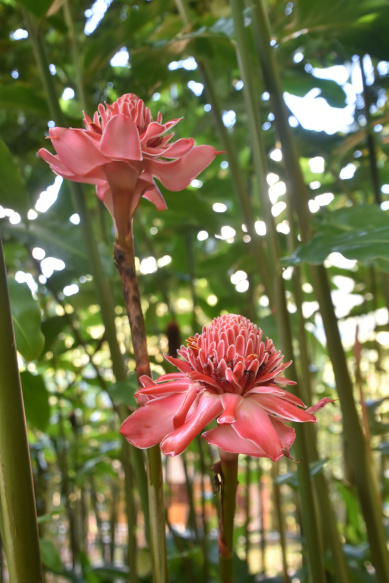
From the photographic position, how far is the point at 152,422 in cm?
22

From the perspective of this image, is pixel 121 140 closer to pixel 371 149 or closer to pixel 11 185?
pixel 11 185

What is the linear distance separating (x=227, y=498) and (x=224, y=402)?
0.05 metres

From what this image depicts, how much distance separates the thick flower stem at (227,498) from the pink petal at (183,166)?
5.3 inches

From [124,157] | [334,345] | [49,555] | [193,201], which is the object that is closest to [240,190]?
[193,201]

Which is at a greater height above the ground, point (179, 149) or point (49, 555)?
point (179, 149)

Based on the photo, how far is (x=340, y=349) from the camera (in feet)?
1.29

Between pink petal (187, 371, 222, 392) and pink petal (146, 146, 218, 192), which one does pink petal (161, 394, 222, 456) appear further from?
pink petal (146, 146, 218, 192)

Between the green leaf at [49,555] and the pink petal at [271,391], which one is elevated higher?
the pink petal at [271,391]

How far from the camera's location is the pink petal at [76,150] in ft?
0.76

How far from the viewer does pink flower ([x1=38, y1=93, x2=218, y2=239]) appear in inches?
9.2

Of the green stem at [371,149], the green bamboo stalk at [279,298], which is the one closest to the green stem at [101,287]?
the green bamboo stalk at [279,298]

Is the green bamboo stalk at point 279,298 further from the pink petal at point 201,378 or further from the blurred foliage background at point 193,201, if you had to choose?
the pink petal at point 201,378

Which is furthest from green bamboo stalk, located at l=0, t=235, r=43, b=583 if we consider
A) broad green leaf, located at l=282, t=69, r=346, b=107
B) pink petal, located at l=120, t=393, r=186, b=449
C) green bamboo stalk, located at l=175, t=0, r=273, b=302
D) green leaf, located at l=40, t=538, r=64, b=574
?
broad green leaf, located at l=282, t=69, r=346, b=107

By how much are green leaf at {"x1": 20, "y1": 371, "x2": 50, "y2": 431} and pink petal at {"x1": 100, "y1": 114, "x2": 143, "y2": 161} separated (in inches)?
15.6
